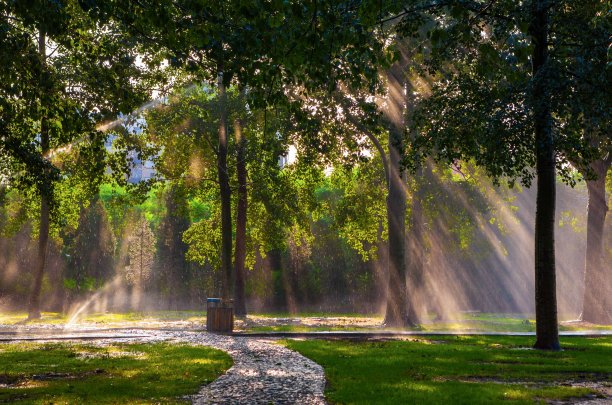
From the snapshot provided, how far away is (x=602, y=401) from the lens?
9875mm

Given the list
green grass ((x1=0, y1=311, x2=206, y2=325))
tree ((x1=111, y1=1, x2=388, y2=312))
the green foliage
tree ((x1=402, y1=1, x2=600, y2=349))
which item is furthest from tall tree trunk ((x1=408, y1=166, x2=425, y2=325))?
tree ((x1=111, y1=1, x2=388, y2=312))

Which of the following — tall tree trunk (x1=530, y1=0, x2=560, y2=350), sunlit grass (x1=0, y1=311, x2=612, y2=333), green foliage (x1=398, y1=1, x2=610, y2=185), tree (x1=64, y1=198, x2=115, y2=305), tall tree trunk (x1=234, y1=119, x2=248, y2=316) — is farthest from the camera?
tree (x1=64, y1=198, x2=115, y2=305)

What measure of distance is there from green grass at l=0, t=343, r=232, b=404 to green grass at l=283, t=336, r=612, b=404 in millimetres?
2425

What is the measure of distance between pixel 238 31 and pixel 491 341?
14012 mm

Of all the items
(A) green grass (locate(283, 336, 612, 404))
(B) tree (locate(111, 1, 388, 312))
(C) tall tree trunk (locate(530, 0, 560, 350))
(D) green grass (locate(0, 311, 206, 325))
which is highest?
(B) tree (locate(111, 1, 388, 312))

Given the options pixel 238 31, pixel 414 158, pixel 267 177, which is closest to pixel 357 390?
pixel 238 31

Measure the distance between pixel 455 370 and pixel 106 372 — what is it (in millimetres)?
6851

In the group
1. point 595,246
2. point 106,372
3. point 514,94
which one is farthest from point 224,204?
point 106,372

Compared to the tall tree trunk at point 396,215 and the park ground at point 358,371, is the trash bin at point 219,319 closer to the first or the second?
the park ground at point 358,371

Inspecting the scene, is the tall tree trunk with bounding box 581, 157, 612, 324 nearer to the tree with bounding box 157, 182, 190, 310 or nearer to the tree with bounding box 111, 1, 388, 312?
the tree with bounding box 111, 1, 388, 312

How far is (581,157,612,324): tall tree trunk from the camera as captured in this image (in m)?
33.8

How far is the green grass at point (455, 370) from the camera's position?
10.3 metres

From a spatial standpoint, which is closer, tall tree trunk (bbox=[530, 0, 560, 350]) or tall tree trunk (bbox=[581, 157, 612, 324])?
tall tree trunk (bbox=[530, 0, 560, 350])

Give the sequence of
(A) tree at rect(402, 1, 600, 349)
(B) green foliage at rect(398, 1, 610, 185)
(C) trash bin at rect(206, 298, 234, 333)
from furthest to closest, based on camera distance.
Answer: (C) trash bin at rect(206, 298, 234, 333)
(A) tree at rect(402, 1, 600, 349)
(B) green foliage at rect(398, 1, 610, 185)
